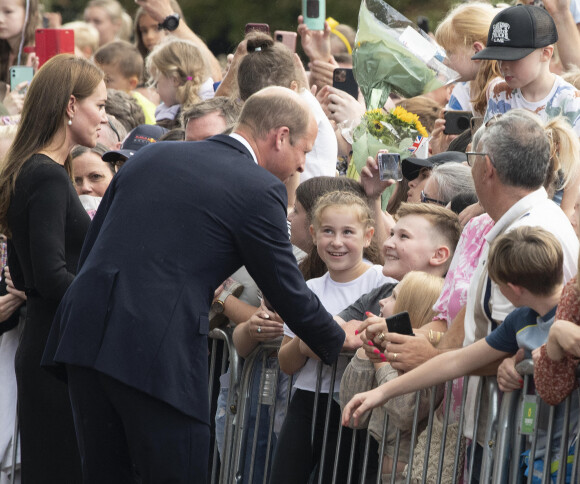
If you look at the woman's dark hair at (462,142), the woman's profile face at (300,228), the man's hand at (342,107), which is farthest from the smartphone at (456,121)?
the woman's profile face at (300,228)

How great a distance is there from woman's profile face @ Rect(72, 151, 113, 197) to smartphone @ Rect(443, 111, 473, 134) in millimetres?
2035

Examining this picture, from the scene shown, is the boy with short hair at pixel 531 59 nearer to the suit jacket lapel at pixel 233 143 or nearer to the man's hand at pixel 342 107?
the man's hand at pixel 342 107

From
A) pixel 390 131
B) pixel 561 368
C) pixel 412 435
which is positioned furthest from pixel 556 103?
pixel 561 368

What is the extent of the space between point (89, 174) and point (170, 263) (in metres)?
2.42

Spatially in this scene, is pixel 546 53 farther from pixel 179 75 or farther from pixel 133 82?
pixel 133 82

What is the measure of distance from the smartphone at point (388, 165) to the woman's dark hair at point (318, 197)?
183 mm

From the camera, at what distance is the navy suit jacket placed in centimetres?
429

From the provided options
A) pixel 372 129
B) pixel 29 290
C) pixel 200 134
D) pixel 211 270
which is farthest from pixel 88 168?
pixel 211 270

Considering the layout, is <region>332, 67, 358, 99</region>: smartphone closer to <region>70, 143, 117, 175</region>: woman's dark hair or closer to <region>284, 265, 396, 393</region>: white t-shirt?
<region>70, 143, 117, 175</region>: woman's dark hair

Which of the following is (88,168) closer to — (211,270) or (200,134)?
(200,134)

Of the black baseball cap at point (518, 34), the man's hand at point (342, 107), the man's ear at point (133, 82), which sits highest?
the black baseball cap at point (518, 34)

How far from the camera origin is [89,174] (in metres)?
6.58

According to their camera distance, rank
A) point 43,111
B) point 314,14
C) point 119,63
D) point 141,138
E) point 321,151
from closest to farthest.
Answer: point 43,111, point 321,151, point 141,138, point 314,14, point 119,63

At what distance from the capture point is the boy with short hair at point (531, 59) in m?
5.54
